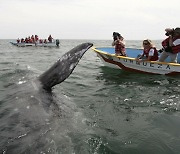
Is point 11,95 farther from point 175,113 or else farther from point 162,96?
point 162,96

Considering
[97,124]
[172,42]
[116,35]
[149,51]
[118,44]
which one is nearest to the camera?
[97,124]

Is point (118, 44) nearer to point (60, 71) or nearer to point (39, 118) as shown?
point (60, 71)

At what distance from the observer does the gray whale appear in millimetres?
3619

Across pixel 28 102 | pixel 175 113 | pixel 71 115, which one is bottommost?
pixel 175 113

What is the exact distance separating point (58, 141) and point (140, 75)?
415 inches

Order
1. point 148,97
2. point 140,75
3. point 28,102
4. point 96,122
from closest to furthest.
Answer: point 28,102 < point 96,122 < point 148,97 < point 140,75

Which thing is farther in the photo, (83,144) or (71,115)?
(71,115)

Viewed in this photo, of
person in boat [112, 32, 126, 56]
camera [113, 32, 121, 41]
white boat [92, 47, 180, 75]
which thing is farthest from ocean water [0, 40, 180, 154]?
camera [113, 32, 121, 41]

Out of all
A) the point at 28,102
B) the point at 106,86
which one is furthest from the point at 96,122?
the point at 106,86

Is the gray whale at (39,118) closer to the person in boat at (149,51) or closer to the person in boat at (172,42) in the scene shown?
the person in boat at (149,51)

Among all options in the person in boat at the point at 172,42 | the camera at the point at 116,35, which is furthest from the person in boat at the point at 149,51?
the camera at the point at 116,35

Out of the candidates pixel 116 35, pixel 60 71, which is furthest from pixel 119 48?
pixel 60 71

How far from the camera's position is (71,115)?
5285mm

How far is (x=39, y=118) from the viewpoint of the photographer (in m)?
4.27
